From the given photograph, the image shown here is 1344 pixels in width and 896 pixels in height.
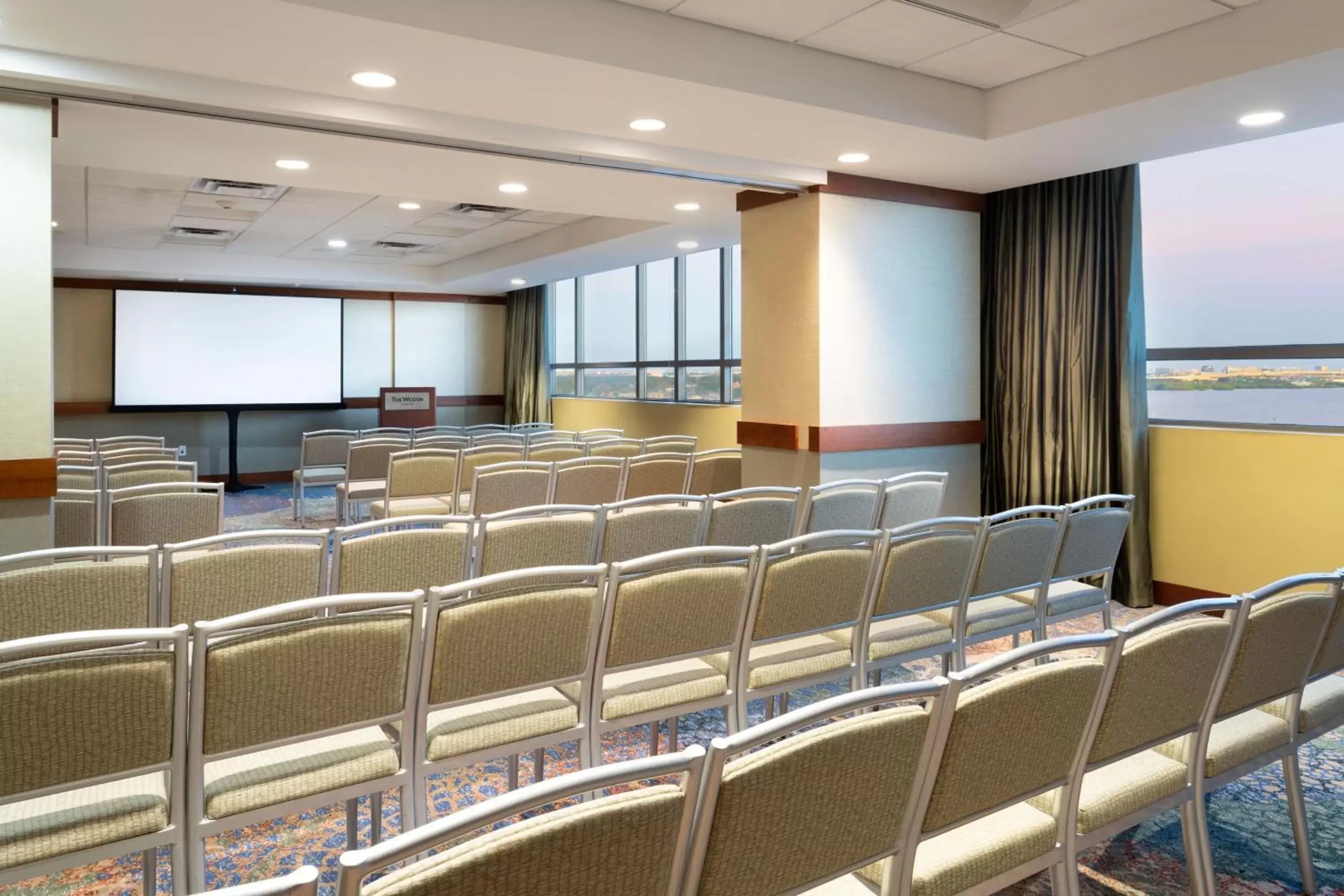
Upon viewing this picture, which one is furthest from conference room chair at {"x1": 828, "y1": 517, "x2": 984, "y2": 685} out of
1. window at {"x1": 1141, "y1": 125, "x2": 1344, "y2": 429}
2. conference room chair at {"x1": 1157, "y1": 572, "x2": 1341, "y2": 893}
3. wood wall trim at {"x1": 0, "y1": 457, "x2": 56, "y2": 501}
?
wood wall trim at {"x1": 0, "y1": 457, "x2": 56, "y2": 501}

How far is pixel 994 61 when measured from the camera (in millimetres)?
4852

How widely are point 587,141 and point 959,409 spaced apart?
3432mm

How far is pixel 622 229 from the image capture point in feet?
30.4

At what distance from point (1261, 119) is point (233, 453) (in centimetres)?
1246

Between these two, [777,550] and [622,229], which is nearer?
[777,550]

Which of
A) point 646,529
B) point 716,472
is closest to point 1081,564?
point 646,529

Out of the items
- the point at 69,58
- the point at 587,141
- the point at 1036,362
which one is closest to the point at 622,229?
the point at 587,141

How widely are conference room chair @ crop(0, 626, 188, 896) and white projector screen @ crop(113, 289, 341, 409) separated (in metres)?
12.2

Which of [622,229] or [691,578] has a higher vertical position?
[622,229]

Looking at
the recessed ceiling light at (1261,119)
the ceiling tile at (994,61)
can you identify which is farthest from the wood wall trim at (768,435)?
the recessed ceiling light at (1261,119)

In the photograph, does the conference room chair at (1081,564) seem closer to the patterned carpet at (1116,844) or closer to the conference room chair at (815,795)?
the patterned carpet at (1116,844)

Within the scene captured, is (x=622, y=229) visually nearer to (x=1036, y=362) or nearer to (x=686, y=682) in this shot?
(x=1036, y=362)

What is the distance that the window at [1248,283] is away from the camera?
17.9ft

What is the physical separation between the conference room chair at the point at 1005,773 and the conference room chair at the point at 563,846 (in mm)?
580
